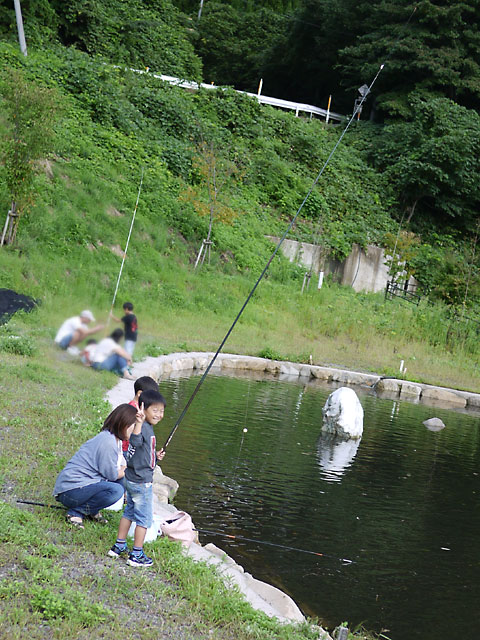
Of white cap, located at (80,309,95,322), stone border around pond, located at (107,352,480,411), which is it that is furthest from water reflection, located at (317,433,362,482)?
stone border around pond, located at (107,352,480,411)

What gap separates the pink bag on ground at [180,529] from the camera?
523cm

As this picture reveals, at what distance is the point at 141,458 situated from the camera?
190 inches

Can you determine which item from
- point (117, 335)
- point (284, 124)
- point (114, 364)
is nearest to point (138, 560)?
point (117, 335)

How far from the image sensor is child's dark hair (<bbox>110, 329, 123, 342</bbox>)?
31.4 feet

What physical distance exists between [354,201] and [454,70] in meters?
9.74

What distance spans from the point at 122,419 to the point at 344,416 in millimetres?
6656

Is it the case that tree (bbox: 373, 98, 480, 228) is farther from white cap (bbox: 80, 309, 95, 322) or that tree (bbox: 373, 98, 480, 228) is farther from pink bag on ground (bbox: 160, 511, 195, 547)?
pink bag on ground (bbox: 160, 511, 195, 547)

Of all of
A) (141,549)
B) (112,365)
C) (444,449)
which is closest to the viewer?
(141,549)

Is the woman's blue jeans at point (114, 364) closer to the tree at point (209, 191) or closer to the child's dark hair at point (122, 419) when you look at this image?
the child's dark hair at point (122, 419)

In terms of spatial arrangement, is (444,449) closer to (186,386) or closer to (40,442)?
(186,386)

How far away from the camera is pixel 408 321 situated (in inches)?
870

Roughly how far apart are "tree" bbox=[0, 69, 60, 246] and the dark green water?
21.6 ft

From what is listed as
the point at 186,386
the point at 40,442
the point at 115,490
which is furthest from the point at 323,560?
the point at 186,386

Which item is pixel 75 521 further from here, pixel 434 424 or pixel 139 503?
pixel 434 424
